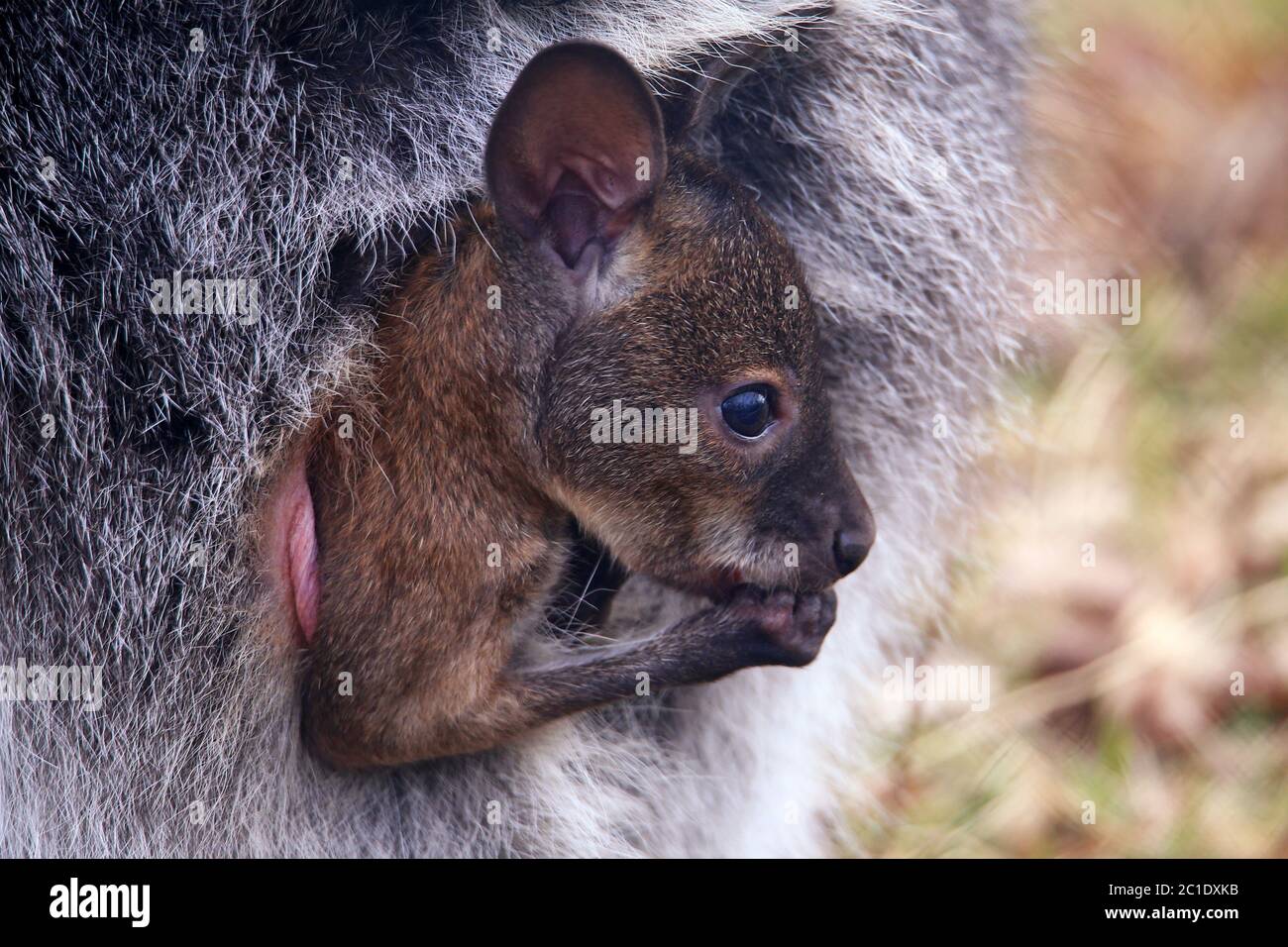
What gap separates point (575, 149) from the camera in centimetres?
166

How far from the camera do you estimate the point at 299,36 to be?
1778mm

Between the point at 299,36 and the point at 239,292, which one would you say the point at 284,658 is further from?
the point at 299,36

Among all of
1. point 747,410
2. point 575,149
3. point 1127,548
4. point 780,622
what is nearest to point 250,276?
point 575,149

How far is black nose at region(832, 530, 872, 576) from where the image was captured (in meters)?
1.75

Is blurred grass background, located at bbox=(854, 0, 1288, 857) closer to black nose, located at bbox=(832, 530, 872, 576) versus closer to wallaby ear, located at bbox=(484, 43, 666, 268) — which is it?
black nose, located at bbox=(832, 530, 872, 576)

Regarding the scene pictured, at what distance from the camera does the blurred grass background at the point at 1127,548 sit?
272 centimetres

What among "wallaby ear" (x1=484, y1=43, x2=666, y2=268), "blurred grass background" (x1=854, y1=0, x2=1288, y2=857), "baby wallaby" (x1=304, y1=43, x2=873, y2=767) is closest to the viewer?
"wallaby ear" (x1=484, y1=43, x2=666, y2=268)

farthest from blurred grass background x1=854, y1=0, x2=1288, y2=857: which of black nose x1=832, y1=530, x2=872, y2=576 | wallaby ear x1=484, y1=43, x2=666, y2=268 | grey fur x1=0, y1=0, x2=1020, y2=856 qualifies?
wallaby ear x1=484, y1=43, x2=666, y2=268

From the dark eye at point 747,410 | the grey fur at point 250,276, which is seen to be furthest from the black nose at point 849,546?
the grey fur at point 250,276

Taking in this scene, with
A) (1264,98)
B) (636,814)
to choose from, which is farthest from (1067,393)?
(636,814)

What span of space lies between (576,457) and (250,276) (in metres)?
0.41

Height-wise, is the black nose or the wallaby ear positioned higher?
the wallaby ear

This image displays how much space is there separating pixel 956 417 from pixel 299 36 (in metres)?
1.06

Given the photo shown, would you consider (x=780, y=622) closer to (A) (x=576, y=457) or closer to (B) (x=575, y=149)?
(A) (x=576, y=457)
